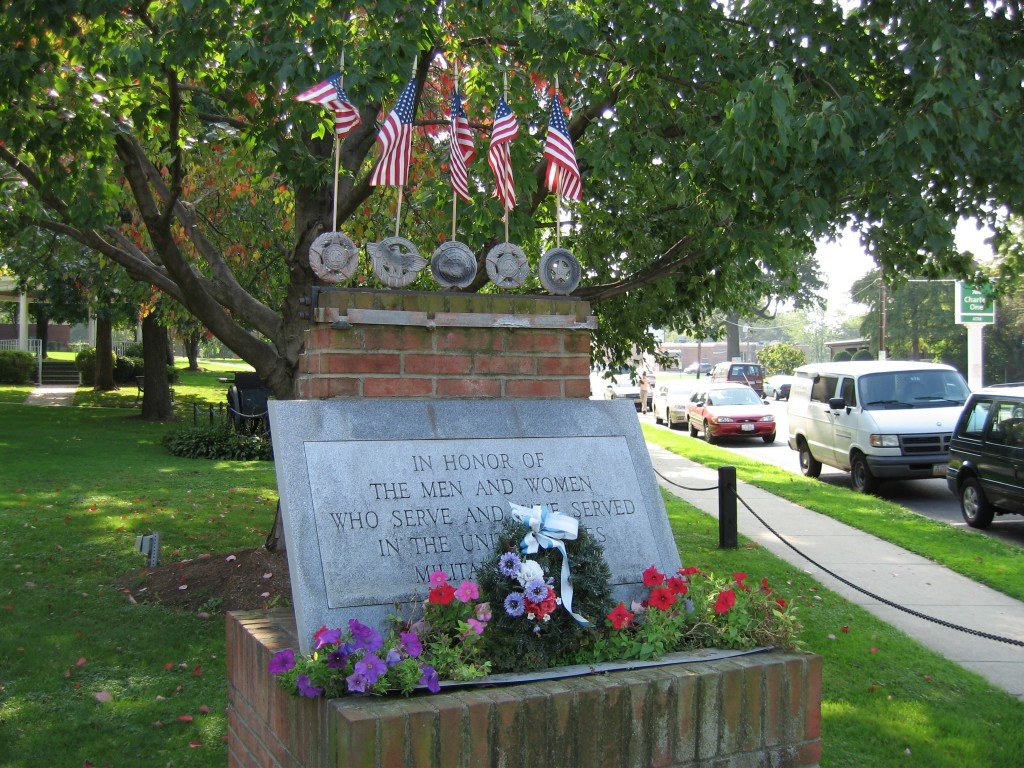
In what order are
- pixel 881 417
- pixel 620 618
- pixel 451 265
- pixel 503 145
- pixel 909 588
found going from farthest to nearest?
pixel 881 417 → pixel 909 588 → pixel 503 145 → pixel 451 265 → pixel 620 618

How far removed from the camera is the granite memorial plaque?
3566mm

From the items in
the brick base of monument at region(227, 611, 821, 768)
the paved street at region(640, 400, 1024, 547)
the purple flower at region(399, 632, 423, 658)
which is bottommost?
the paved street at region(640, 400, 1024, 547)

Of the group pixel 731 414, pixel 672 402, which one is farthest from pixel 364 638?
pixel 672 402

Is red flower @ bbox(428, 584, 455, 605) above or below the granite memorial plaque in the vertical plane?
below

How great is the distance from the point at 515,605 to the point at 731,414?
75.5 feet

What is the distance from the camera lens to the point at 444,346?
4168mm

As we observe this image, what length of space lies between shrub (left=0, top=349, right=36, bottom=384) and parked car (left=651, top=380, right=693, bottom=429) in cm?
2337

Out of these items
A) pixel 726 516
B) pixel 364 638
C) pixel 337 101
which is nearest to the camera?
pixel 364 638

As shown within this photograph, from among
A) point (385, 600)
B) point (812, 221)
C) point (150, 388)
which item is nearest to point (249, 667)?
point (385, 600)

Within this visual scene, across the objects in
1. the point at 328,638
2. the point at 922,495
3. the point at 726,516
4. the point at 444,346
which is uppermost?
the point at 444,346

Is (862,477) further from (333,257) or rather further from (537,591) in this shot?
(537,591)

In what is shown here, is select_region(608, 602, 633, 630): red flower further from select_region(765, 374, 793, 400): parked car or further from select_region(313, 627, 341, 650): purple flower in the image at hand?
select_region(765, 374, 793, 400): parked car

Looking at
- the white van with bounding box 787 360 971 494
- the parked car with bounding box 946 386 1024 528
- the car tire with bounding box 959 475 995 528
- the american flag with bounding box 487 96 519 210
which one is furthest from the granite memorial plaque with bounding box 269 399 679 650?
the white van with bounding box 787 360 971 494

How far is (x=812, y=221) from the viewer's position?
6.64 meters
